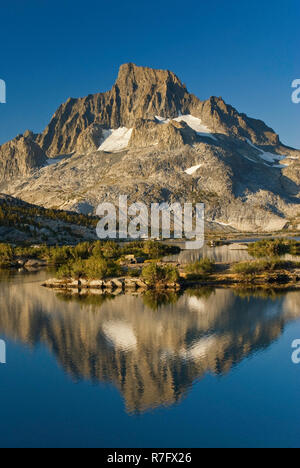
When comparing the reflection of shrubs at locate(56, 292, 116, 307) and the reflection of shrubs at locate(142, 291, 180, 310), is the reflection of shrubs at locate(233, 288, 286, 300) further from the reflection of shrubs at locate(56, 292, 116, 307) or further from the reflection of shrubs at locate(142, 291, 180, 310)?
the reflection of shrubs at locate(56, 292, 116, 307)

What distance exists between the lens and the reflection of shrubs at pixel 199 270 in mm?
50625

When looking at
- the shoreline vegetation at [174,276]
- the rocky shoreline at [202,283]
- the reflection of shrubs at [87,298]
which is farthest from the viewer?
the shoreline vegetation at [174,276]

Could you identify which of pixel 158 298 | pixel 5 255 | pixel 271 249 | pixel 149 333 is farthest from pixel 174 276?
pixel 5 255

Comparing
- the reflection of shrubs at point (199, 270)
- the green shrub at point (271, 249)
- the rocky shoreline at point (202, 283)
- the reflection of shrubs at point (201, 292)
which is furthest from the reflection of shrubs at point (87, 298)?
the green shrub at point (271, 249)

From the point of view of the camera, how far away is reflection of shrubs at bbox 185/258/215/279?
166ft

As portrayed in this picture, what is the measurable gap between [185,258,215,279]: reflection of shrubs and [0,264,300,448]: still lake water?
1312 centimetres

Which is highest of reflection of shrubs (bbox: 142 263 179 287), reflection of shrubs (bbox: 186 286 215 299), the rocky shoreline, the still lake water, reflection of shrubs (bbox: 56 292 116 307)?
reflection of shrubs (bbox: 142 263 179 287)

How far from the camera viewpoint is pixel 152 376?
2173cm

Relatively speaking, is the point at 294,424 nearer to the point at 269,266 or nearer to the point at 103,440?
the point at 103,440

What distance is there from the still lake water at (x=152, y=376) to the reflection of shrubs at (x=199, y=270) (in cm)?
1312

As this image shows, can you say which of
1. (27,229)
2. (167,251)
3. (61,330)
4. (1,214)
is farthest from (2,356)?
(1,214)

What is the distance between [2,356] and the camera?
26.2 metres

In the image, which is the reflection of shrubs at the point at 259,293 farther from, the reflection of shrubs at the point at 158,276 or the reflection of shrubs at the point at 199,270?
the reflection of shrubs at the point at 158,276

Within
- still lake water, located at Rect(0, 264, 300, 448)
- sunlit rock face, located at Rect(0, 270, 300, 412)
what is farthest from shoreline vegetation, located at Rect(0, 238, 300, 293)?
still lake water, located at Rect(0, 264, 300, 448)
